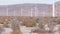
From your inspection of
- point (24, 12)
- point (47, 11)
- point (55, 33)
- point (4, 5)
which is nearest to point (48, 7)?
point (47, 11)

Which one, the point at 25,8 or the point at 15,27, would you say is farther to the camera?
the point at 25,8

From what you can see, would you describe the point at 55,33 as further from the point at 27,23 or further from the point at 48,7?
the point at 48,7

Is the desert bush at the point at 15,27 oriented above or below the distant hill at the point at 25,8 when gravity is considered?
below

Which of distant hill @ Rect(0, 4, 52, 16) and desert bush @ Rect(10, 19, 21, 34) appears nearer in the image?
desert bush @ Rect(10, 19, 21, 34)

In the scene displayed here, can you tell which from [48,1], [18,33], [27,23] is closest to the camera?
[18,33]

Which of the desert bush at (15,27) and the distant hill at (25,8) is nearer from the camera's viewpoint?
the desert bush at (15,27)

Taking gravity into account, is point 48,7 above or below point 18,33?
above

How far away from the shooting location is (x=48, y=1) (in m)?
17.7

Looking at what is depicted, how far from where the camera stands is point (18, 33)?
34.6 feet

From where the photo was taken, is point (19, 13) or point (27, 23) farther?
point (19, 13)

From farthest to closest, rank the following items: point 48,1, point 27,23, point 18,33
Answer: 1. point 48,1
2. point 27,23
3. point 18,33

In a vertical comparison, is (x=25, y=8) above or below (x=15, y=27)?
above

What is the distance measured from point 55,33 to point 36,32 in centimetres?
112

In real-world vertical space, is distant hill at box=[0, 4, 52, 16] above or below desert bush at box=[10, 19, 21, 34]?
above
